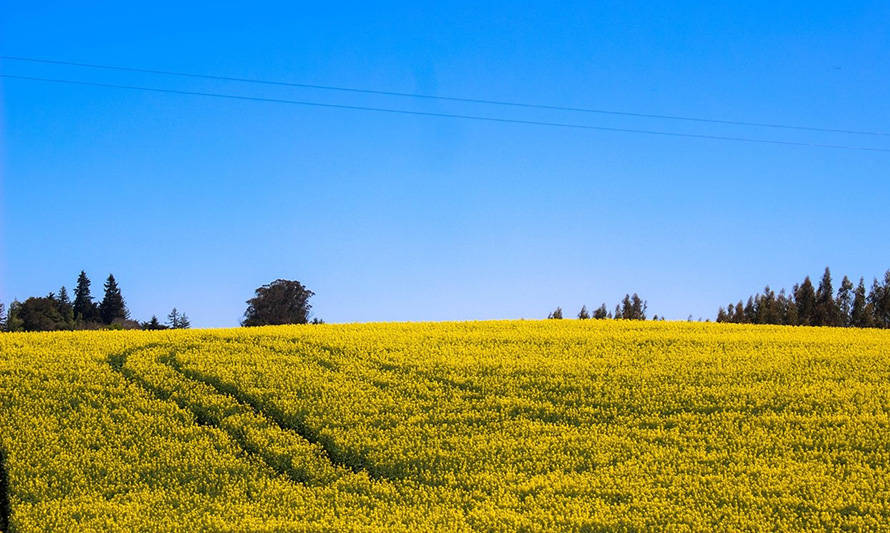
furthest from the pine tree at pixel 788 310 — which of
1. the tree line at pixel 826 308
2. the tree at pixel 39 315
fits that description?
the tree at pixel 39 315

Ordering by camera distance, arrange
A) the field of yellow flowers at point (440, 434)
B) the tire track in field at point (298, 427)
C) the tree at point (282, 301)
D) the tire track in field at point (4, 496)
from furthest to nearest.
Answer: the tree at point (282, 301) → the tire track in field at point (298, 427) → the tire track in field at point (4, 496) → the field of yellow flowers at point (440, 434)

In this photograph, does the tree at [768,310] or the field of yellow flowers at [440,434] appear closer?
the field of yellow flowers at [440,434]

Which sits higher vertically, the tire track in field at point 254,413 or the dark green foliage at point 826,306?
the dark green foliage at point 826,306

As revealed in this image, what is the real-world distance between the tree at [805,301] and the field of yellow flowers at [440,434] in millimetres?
39789

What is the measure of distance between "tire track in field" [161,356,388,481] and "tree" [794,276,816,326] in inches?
2209

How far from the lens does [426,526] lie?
2061cm

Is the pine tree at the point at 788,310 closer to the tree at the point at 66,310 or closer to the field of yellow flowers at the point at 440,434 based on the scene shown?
the field of yellow flowers at the point at 440,434

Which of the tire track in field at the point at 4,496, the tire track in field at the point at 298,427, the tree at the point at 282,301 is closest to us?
the tire track in field at the point at 4,496

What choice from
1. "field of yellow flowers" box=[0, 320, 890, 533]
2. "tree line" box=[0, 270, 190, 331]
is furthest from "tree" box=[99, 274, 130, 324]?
"field of yellow flowers" box=[0, 320, 890, 533]

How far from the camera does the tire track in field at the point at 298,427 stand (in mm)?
23922

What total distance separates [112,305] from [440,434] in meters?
63.5

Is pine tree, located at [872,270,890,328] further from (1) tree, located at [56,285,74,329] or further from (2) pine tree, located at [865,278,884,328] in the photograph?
(1) tree, located at [56,285,74,329]

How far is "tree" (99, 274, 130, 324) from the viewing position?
80.4 meters

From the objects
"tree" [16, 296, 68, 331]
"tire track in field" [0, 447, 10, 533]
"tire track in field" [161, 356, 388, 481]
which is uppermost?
"tree" [16, 296, 68, 331]
